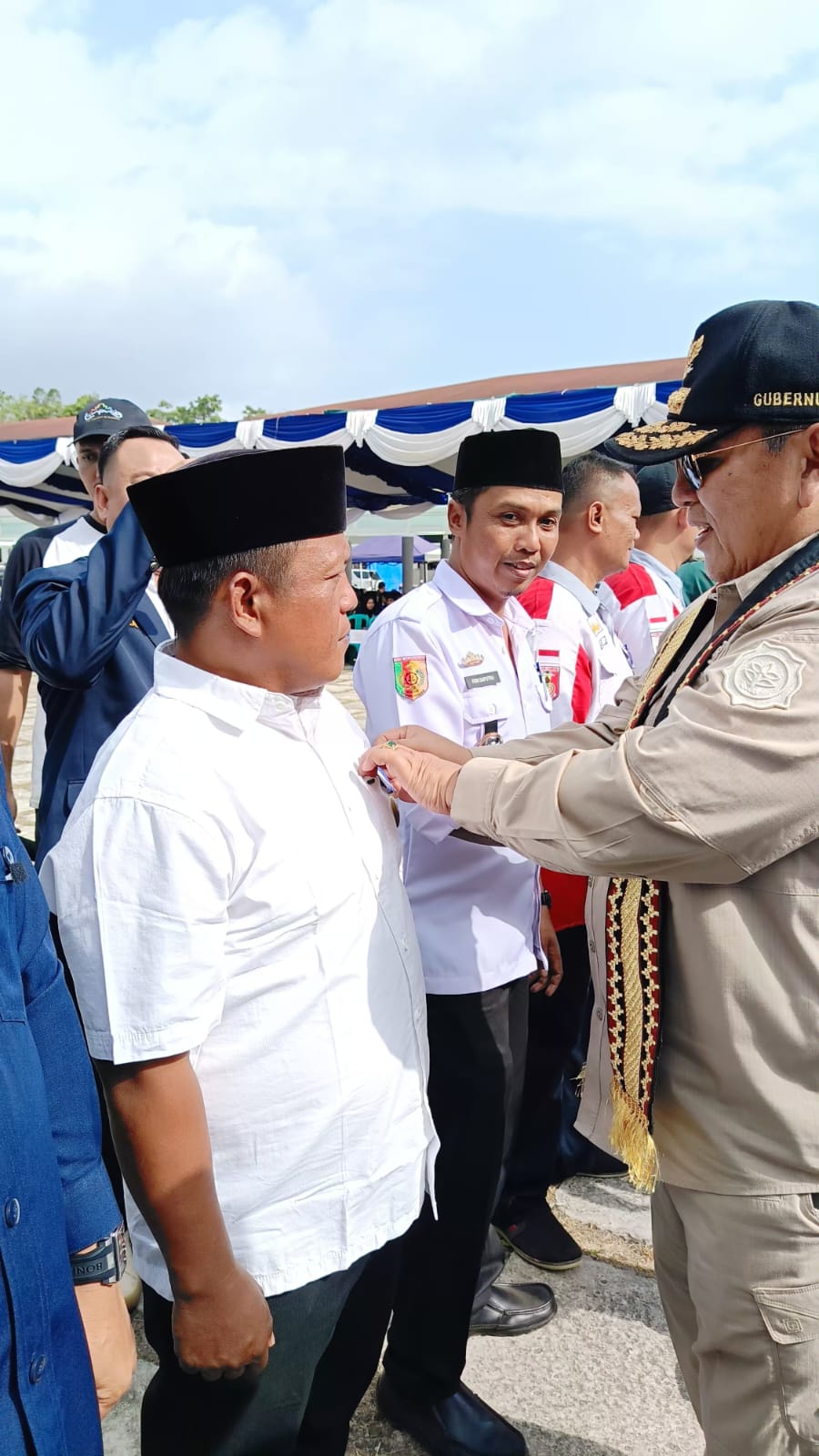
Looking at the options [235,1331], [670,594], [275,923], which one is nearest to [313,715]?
[275,923]

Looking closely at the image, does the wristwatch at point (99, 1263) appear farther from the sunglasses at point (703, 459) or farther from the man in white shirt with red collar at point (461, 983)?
the sunglasses at point (703, 459)

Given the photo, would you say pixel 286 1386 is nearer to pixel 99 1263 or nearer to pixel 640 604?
pixel 99 1263

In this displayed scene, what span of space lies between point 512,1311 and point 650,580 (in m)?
3.32

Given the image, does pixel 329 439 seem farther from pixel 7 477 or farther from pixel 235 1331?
pixel 235 1331

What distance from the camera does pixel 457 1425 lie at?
81.9 inches

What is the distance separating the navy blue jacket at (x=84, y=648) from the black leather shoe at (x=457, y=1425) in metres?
1.56

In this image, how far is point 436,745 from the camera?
1952 mm

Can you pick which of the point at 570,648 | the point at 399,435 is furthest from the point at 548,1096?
the point at 399,435

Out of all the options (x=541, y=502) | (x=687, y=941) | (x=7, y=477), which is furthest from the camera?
(x=7, y=477)

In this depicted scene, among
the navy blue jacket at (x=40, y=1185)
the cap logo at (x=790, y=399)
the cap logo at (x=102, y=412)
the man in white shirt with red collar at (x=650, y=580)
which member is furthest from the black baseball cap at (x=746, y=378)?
the man in white shirt with red collar at (x=650, y=580)

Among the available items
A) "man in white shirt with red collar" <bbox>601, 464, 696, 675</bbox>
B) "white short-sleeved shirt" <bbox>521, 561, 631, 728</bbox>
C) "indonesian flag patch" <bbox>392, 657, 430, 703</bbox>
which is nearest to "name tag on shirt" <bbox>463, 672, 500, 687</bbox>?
"indonesian flag patch" <bbox>392, 657, 430, 703</bbox>

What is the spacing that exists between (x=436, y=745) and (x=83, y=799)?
812mm

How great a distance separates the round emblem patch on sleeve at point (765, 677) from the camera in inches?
54.4

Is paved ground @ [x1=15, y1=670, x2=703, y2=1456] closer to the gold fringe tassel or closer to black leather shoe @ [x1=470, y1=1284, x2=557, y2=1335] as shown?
black leather shoe @ [x1=470, y1=1284, x2=557, y2=1335]
